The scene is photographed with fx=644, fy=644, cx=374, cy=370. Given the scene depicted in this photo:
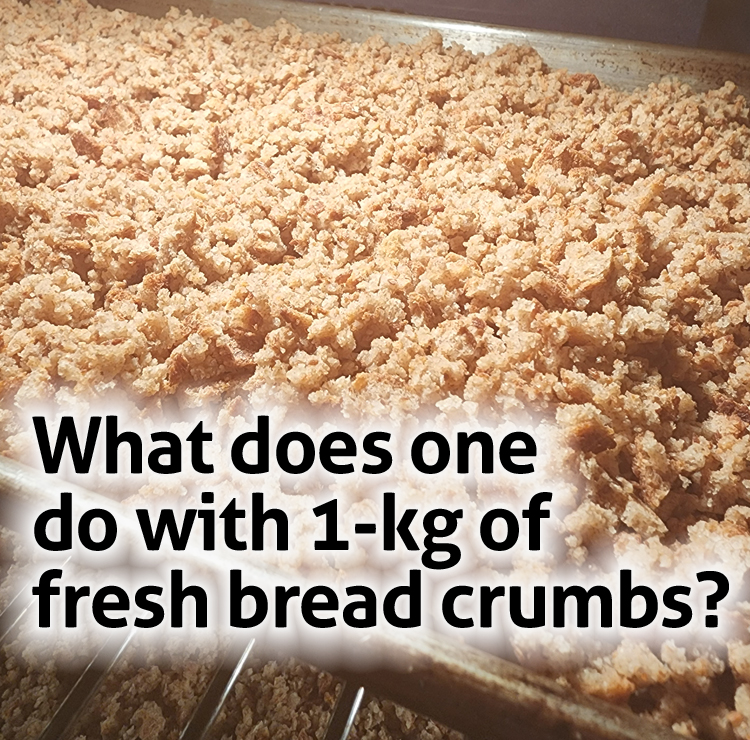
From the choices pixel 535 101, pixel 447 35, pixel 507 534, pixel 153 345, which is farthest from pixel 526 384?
pixel 447 35

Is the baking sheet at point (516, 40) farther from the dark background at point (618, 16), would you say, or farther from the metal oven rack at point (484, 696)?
the metal oven rack at point (484, 696)

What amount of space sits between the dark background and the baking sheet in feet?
1.71

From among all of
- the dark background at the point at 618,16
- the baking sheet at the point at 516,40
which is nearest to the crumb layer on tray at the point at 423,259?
the baking sheet at the point at 516,40

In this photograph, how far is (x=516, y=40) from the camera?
5.81ft

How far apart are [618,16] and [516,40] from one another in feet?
2.97

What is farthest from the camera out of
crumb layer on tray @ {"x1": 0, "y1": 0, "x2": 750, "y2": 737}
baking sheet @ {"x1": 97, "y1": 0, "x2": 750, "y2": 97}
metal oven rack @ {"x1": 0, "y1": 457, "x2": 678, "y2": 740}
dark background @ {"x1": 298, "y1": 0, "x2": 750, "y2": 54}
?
dark background @ {"x1": 298, "y1": 0, "x2": 750, "y2": 54}

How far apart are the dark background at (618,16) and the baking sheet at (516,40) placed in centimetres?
52

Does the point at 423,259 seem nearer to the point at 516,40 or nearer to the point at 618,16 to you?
the point at 516,40

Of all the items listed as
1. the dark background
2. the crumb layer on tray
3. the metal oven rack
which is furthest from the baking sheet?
the metal oven rack

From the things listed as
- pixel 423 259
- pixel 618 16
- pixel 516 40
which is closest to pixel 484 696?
pixel 423 259

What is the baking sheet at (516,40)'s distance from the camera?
164 centimetres

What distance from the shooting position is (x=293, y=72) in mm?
1626

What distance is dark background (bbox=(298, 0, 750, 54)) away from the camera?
227 centimetres

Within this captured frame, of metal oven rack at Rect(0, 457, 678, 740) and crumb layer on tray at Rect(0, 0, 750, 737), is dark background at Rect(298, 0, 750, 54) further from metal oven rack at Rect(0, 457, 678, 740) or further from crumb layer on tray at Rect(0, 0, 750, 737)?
metal oven rack at Rect(0, 457, 678, 740)
